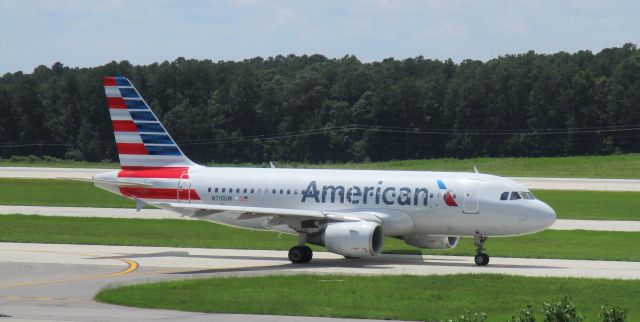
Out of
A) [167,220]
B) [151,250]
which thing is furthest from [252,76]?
[151,250]

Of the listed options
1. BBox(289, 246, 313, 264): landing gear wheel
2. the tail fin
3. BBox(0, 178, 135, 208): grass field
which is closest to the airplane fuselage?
the tail fin

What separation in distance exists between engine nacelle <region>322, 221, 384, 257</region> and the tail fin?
8985 mm

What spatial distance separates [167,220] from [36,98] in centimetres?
9223

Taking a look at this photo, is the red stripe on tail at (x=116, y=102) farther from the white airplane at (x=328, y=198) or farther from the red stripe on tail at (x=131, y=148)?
the red stripe on tail at (x=131, y=148)

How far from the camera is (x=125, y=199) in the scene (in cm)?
7425

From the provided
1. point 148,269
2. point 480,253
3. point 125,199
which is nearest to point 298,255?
point 148,269

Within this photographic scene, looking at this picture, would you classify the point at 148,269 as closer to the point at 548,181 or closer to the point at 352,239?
the point at 352,239

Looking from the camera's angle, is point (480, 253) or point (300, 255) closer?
point (480, 253)

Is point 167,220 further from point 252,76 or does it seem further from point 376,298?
point 252,76

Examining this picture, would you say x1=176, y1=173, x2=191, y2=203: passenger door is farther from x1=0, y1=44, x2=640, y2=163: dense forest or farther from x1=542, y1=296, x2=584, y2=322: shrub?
x1=0, y1=44, x2=640, y2=163: dense forest

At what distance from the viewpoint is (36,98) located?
477 feet

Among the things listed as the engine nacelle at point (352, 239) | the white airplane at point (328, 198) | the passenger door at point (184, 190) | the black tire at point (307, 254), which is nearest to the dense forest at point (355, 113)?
the white airplane at point (328, 198)

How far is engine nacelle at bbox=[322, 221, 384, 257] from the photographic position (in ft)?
127

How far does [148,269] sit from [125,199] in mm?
37630
